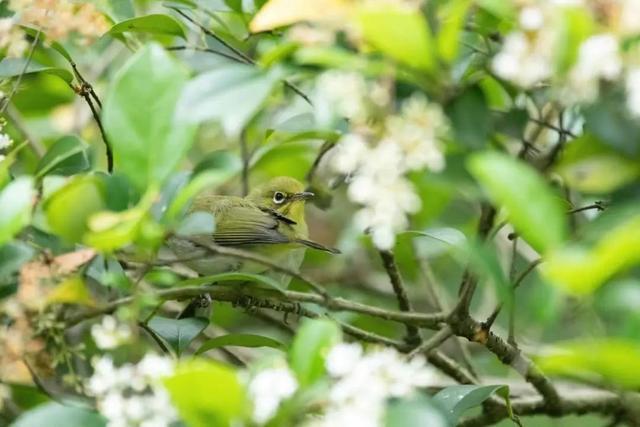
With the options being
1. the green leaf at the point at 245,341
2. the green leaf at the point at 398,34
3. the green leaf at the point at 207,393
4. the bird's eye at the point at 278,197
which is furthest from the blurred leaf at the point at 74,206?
the bird's eye at the point at 278,197

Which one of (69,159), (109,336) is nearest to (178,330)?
(69,159)

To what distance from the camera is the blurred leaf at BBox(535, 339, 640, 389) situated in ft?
4.14

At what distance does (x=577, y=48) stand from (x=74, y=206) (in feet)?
2.31

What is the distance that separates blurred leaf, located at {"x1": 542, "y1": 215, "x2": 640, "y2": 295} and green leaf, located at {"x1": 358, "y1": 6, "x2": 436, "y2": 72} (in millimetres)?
286

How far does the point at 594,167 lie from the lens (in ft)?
4.83

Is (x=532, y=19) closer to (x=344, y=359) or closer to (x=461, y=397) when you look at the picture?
(x=344, y=359)

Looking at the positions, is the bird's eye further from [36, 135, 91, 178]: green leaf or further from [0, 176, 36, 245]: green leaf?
[0, 176, 36, 245]: green leaf

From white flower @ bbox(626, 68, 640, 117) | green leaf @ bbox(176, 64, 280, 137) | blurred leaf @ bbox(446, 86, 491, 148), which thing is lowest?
blurred leaf @ bbox(446, 86, 491, 148)

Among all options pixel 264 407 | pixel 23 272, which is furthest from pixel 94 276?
pixel 264 407

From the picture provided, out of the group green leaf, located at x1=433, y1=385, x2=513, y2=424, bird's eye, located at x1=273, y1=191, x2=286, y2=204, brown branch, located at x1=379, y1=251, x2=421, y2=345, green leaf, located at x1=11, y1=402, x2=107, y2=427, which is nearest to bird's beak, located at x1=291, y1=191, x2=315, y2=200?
bird's eye, located at x1=273, y1=191, x2=286, y2=204

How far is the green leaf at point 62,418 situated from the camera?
1.58 metres

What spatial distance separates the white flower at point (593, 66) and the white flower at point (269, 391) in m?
0.46

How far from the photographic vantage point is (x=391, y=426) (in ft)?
4.34

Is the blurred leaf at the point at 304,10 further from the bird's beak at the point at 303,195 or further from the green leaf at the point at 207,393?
the bird's beak at the point at 303,195
